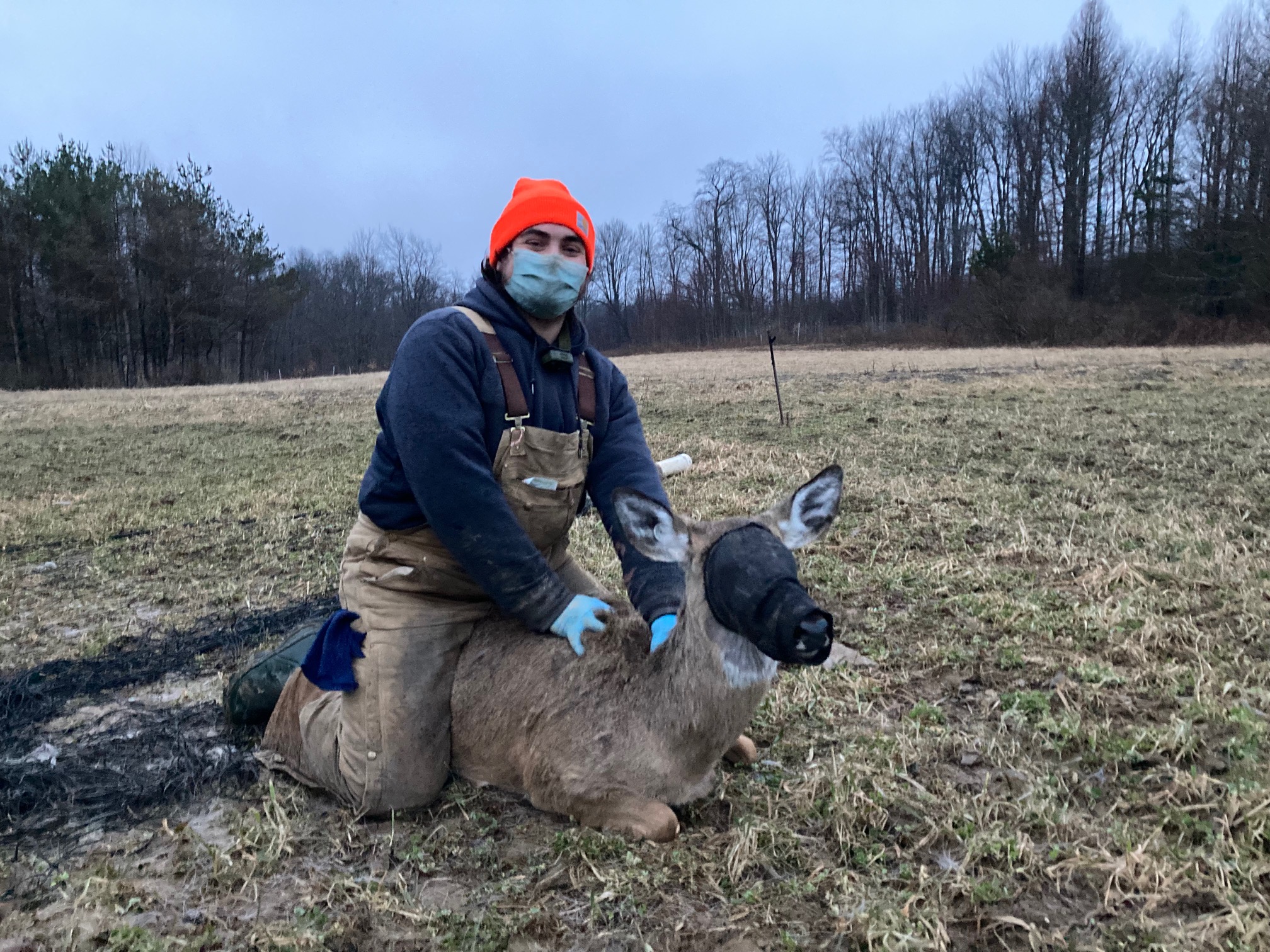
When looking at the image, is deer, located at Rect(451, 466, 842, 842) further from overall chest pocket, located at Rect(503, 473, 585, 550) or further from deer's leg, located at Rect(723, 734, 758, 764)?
overall chest pocket, located at Rect(503, 473, 585, 550)

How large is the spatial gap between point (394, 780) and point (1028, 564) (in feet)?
12.6

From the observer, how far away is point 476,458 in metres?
2.98

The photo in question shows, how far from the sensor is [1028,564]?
504 cm

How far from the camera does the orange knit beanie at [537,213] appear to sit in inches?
128

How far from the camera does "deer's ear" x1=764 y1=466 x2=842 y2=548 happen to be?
2.75 m

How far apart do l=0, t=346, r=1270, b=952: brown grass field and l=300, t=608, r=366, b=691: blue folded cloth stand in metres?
0.45

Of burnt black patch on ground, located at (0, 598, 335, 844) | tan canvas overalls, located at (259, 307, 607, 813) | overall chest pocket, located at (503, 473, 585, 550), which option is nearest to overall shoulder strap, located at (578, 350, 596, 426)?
tan canvas overalls, located at (259, 307, 607, 813)

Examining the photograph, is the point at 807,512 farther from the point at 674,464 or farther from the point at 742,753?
the point at 674,464

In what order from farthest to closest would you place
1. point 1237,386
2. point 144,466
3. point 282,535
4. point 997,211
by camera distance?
point 997,211, point 1237,386, point 144,466, point 282,535

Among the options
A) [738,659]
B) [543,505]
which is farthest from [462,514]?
[738,659]

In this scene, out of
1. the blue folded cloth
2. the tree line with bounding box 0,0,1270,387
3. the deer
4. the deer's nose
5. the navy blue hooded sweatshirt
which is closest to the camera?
the deer's nose

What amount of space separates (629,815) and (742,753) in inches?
23.5

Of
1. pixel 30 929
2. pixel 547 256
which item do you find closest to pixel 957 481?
pixel 547 256

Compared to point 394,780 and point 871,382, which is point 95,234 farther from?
point 394,780
